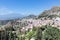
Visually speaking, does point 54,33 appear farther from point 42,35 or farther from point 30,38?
point 30,38

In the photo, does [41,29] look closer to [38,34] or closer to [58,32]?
[38,34]

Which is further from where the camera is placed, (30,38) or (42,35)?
(30,38)

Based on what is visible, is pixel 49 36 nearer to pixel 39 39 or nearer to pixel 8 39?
pixel 39 39

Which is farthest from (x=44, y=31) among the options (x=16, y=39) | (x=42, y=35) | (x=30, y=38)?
(x=16, y=39)

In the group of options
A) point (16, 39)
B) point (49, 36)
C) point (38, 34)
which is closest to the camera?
point (49, 36)

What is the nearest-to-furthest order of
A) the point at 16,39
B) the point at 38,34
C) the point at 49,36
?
1. the point at 49,36
2. the point at 38,34
3. the point at 16,39

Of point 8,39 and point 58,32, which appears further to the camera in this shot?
point 8,39

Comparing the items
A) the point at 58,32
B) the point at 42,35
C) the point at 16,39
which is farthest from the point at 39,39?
the point at 16,39
